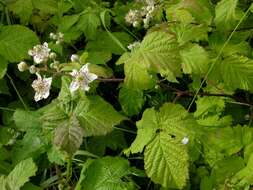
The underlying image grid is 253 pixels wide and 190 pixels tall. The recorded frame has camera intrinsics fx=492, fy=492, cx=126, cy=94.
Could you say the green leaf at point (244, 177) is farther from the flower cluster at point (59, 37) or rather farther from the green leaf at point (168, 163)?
the flower cluster at point (59, 37)

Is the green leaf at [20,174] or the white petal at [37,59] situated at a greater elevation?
the white petal at [37,59]

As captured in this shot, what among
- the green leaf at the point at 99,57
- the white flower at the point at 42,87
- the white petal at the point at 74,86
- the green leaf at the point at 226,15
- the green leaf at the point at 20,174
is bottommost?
the green leaf at the point at 20,174

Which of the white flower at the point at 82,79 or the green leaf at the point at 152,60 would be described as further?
the white flower at the point at 82,79

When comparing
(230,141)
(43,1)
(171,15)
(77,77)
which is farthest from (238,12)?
(43,1)

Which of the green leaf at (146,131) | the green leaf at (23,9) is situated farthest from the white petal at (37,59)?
the green leaf at (23,9)

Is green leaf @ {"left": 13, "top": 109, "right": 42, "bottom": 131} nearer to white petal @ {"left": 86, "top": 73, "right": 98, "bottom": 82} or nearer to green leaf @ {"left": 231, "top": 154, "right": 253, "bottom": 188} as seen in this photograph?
white petal @ {"left": 86, "top": 73, "right": 98, "bottom": 82}

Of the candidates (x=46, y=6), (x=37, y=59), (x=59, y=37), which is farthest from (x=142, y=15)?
(x=37, y=59)

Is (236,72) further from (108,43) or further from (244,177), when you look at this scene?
(108,43)
